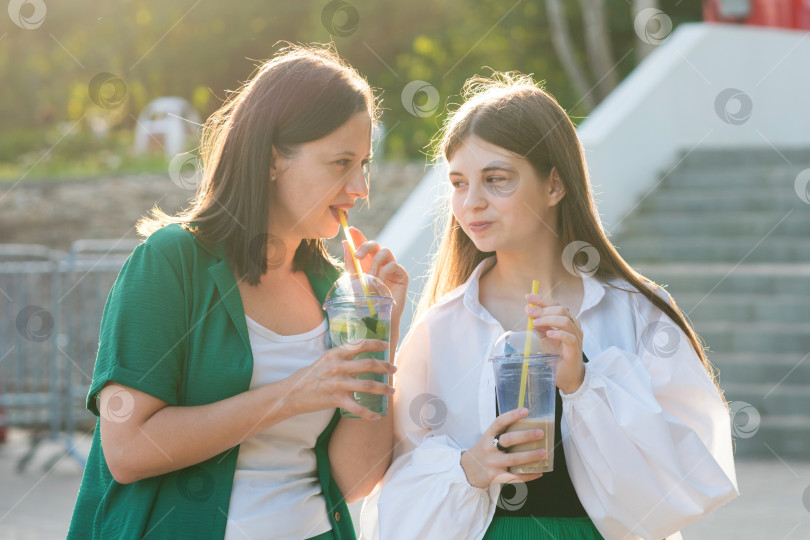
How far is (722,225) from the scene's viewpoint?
29.1 feet

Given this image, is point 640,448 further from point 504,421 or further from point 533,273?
point 533,273

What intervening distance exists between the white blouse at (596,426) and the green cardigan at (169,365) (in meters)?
0.55

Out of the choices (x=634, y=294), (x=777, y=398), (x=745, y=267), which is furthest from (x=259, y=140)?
(x=745, y=267)

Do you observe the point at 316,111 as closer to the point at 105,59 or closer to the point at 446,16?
the point at 446,16

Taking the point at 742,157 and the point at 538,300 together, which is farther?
the point at 742,157

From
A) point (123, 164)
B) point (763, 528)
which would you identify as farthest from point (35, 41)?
point (763, 528)

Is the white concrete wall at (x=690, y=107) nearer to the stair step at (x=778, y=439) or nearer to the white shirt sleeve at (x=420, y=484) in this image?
the stair step at (x=778, y=439)

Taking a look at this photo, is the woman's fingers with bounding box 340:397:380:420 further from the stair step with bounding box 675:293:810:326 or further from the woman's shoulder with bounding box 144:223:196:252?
the stair step with bounding box 675:293:810:326

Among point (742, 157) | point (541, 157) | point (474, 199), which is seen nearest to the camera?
point (474, 199)

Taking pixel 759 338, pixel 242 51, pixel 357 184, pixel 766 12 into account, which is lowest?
pixel 759 338

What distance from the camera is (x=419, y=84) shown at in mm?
20859

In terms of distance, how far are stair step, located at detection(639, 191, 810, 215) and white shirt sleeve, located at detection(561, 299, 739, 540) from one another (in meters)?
6.88

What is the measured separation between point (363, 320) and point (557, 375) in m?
0.54

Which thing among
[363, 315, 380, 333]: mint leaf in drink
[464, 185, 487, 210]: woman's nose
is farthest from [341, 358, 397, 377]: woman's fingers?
[464, 185, 487, 210]: woman's nose
